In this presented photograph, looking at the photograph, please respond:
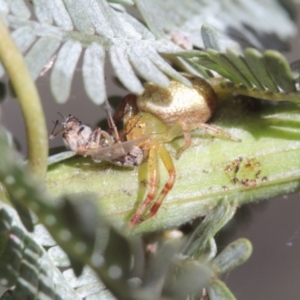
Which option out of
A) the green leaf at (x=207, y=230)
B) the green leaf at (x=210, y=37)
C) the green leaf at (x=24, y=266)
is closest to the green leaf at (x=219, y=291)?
the green leaf at (x=207, y=230)

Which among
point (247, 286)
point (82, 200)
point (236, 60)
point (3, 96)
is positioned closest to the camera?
point (82, 200)

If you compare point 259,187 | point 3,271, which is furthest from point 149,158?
point 3,271

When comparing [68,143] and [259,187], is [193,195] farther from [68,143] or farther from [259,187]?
[68,143]

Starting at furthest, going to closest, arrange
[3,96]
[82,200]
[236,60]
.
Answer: [3,96], [236,60], [82,200]

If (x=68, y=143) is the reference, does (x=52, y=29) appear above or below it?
above

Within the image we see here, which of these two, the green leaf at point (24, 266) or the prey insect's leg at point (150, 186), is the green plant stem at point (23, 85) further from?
the prey insect's leg at point (150, 186)

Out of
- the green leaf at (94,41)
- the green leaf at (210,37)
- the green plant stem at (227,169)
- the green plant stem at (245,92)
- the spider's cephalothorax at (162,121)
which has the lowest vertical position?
the green plant stem at (227,169)

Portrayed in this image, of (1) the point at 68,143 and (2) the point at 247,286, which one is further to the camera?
(2) the point at 247,286

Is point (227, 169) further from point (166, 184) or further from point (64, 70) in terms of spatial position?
point (64, 70)
